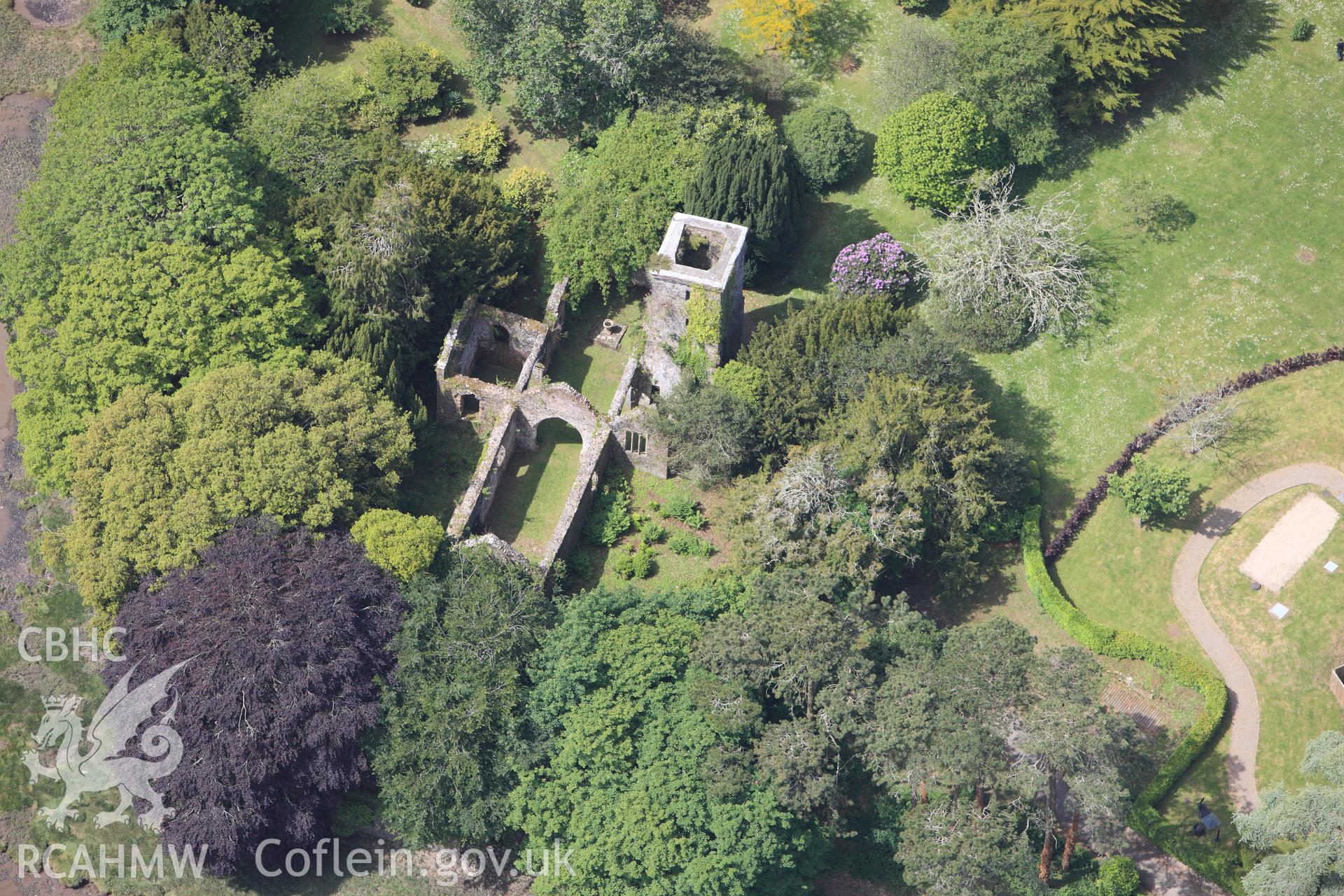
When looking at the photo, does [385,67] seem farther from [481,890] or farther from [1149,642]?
[1149,642]

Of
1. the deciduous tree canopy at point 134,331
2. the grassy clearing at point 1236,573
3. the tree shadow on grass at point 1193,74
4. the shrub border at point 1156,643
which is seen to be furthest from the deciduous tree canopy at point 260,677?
the tree shadow on grass at point 1193,74

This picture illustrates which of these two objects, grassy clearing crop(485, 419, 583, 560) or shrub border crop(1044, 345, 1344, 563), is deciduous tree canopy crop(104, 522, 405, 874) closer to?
grassy clearing crop(485, 419, 583, 560)

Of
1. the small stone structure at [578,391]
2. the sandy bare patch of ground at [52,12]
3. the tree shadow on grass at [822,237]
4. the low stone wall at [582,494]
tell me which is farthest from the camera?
the sandy bare patch of ground at [52,12]

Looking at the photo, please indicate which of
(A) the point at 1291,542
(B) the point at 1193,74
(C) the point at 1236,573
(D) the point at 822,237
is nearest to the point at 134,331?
(D) the point at 822,237

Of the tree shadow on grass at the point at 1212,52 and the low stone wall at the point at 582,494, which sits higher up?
the tree shadow on grass at the point at 1212,52

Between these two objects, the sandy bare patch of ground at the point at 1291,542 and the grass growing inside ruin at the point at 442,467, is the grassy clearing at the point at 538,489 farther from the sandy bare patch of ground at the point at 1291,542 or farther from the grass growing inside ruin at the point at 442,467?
the sandy bare patch of ground at the point at 1291,542

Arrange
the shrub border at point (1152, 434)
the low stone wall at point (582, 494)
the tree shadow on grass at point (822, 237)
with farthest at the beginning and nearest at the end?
the tree shadow on grass at point (822, 237) → the shrub border at point (1152, 434) → the low stone wall at point (582, 494)

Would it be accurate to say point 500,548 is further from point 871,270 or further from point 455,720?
point 871,270
